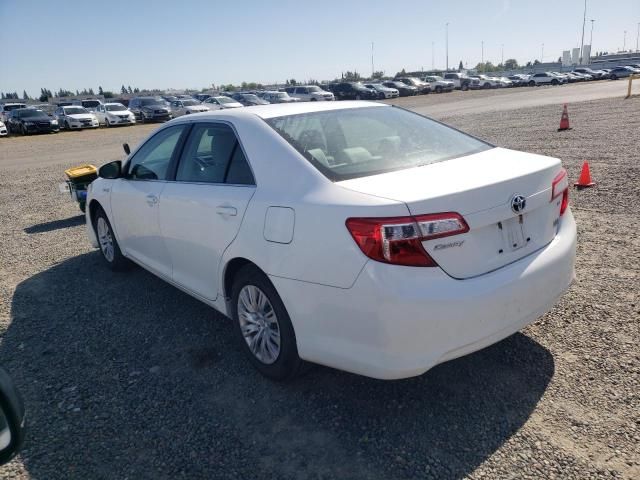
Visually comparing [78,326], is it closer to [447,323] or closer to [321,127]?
[321,127]

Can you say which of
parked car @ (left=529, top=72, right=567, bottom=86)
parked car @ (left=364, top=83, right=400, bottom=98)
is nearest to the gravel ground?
parked car @ (left=364, top=83, right=400, bottom=98)

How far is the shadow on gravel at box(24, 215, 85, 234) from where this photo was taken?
782 cm

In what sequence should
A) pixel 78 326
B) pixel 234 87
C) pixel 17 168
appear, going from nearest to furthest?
pixel 78 326 → pixel 17 168 → pixel 234 87

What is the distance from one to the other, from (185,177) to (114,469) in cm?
216

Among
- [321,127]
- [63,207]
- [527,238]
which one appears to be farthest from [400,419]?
[63,207]

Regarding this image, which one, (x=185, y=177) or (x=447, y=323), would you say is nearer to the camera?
(x=447, y=323)

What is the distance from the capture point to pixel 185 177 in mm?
4055

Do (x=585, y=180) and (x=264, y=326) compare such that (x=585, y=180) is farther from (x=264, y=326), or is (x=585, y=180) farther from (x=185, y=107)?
(x=185, y=107)

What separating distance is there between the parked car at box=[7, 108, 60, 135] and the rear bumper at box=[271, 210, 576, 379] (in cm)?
3063

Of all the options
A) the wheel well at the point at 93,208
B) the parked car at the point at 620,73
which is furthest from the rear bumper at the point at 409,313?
the parked car at the point at 620,73

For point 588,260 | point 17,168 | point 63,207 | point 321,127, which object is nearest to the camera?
point 321,127

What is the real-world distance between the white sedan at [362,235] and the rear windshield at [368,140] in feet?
0.05

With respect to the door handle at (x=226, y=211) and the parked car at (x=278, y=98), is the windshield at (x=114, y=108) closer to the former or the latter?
the parked car at (x=278, y=98)

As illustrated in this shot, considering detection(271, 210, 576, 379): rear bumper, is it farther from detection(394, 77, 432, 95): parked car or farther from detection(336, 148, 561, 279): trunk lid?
detection(394, 77, 432, 95): parked car
